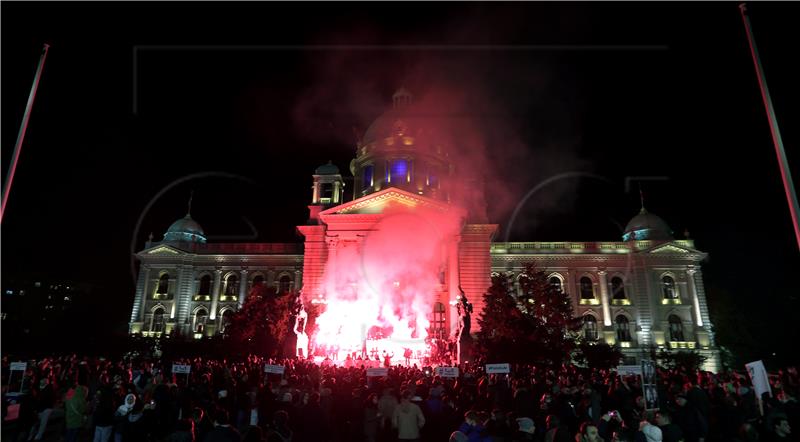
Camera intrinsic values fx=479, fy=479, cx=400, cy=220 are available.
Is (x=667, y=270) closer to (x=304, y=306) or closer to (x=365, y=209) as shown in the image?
(x=365, y=209)

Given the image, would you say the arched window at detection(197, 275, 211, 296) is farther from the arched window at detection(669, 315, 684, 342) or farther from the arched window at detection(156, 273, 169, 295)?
the arched window at detection(669, 315, 684, 342)

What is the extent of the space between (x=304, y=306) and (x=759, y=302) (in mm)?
41965

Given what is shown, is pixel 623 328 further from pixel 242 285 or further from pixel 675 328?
pixel 242 285

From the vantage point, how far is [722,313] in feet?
148

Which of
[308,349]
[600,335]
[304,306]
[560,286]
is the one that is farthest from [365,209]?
[600,335]

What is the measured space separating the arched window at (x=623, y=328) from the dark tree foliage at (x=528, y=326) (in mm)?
13730

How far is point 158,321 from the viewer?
161 ft

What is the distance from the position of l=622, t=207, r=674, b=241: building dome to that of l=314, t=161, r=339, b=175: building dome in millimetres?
32110

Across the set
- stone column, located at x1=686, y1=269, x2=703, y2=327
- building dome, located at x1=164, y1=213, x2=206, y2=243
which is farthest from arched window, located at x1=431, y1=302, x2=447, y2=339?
building dome, located at x1=164, y1=213, x2=206, y2=243

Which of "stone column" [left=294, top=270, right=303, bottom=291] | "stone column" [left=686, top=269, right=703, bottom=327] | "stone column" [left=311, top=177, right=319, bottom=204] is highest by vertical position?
"stone column" [left=311, top=177, right=319, bottom=204]

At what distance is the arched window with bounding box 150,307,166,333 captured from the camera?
48.7m

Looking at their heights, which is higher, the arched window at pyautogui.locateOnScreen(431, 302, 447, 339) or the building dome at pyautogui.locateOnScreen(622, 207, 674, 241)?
the building dome at pyautogui.locateOnScreen(622, 207, 674, 241)

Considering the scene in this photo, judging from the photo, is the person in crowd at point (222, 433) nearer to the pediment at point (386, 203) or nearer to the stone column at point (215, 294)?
the pediment at point (386, 203)

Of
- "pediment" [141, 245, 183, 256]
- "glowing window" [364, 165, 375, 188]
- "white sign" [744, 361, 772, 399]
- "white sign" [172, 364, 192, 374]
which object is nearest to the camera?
"white sign" [744, 361, 772, 399]
